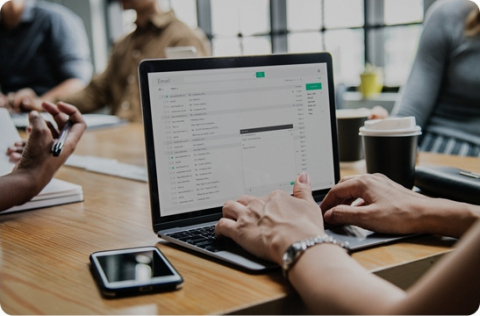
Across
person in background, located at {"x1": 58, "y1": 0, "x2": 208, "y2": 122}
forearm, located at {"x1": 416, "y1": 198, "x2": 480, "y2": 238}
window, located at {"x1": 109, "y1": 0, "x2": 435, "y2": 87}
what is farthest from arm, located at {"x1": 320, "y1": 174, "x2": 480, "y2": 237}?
window, located at {"x1": 109, "y1": 0, "x2": 435, "y2": 87}

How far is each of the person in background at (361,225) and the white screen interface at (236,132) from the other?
0.09 m

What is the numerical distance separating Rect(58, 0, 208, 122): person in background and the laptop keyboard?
1.90 m

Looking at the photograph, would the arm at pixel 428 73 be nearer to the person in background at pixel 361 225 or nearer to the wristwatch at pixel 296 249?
the person in background at pixel 361 225

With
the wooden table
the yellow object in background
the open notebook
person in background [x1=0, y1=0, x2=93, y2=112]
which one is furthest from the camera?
the yellow object in background

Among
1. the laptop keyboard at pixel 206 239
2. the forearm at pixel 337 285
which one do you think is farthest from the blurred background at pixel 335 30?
the forearm at pixel 337 285

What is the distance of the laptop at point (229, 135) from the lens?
840 mm

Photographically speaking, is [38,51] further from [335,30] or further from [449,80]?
[449,80]

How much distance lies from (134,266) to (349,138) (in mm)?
763

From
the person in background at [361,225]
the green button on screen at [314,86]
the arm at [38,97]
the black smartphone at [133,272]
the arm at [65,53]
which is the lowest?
the black smartphone at [133,272]

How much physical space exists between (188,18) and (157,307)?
449 centimetres

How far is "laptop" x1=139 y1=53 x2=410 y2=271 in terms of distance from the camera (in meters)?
0.84

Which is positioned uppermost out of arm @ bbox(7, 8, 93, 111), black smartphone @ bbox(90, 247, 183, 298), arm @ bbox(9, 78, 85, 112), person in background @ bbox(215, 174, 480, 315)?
arm @ bbox(7, 8, 93, 111)

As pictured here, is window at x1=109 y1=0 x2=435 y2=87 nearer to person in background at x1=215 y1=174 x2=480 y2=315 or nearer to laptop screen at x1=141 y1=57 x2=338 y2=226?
laptop screen at x1=141 y1=57 x2=338 y2=226

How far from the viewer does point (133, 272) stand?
671mm
